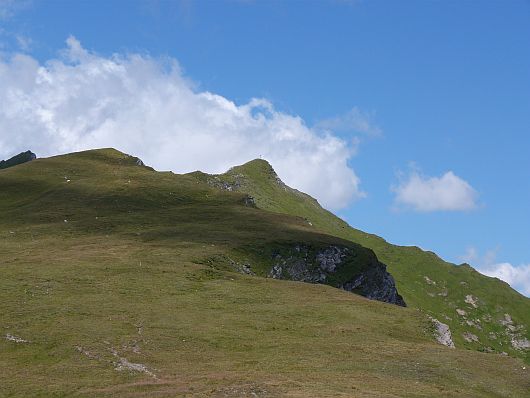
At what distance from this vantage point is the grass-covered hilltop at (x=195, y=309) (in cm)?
5797

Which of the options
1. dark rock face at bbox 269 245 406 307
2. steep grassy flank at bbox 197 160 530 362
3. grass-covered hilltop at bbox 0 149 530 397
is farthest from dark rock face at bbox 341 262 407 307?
steep grassy flank at bbox 197 160 530 362

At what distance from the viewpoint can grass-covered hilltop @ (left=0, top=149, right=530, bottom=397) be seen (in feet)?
190

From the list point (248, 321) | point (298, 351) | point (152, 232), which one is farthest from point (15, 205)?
point (298, 351)

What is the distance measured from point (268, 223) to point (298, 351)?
207 feet

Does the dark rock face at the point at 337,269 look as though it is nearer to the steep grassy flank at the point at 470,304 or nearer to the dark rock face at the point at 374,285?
the dark rock face at the point at 374,285

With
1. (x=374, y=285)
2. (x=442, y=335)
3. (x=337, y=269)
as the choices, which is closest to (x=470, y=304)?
(x=374, y=285)

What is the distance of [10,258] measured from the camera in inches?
3846

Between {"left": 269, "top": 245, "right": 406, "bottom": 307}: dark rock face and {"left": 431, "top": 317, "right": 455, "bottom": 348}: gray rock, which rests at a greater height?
{"left": 269, "top": 245, "right": 406, "bottom": 307}: dark rock face

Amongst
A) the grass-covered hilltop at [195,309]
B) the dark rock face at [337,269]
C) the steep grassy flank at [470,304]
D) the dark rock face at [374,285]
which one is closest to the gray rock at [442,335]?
the grass-covered hilltop at [195,309]

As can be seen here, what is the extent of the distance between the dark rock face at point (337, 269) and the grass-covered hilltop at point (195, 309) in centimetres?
24

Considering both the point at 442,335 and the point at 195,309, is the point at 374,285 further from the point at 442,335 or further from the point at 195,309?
the point at 195,309

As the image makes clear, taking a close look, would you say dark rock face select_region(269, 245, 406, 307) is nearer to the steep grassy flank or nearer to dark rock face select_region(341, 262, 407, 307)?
dark rock face select_region(341, 262, 407, 307)

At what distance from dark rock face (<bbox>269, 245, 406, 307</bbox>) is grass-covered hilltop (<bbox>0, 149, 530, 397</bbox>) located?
24cm

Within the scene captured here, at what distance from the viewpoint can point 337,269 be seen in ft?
379
